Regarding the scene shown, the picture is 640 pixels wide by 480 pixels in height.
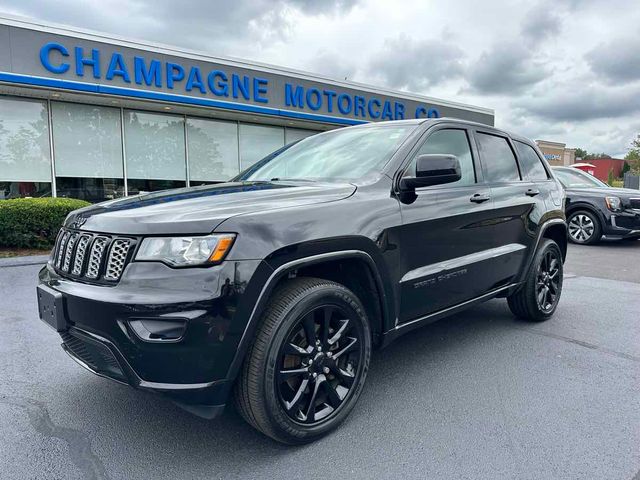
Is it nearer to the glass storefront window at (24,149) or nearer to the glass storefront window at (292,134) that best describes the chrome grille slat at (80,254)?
the glass storefront window at (24,149)

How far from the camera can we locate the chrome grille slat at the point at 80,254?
2.29 metres

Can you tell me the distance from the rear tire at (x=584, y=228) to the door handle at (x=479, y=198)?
7850 millimetres

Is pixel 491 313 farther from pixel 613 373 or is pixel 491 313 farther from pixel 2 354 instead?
pixel 2 354

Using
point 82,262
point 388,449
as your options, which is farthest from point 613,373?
point 82,262

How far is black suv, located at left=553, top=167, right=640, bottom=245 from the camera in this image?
973 cm

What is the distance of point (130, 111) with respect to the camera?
12.2 metres

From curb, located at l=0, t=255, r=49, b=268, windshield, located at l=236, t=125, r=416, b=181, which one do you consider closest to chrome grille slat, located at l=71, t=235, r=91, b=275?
windshield, located at l=236, t=125, r=416, b=181

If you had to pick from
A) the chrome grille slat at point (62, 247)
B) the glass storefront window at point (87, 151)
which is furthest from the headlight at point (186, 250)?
the glass storefront window at point (87, 151)

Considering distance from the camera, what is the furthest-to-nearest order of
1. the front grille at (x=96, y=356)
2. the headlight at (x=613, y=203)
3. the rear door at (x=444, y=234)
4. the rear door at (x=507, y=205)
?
1. the headlight at (x=613, y=203)
2. the rear door at (x=507, y=205)
3. the rear door at (x=444, y=234)
4. the front grille at (x=96, y=356)

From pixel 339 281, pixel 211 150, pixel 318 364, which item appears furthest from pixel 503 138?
pixel 211 150

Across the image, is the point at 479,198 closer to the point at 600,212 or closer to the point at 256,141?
the point at 600,212

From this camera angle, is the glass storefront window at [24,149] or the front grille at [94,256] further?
the glass storefront window at [24,149]

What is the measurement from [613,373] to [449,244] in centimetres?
156

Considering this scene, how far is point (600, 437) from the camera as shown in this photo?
2.52 m
